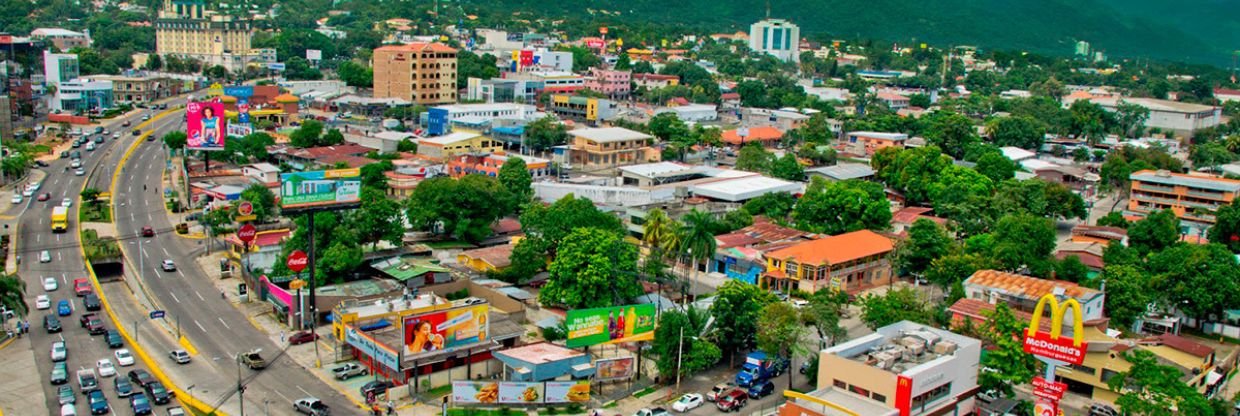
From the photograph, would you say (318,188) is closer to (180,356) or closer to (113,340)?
(180,356)

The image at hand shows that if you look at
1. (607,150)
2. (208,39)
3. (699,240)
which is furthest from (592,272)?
(208,39)

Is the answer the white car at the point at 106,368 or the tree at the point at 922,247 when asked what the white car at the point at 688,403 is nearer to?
the white car at the point at 106,368

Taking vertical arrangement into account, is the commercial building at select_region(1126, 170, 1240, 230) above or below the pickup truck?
above

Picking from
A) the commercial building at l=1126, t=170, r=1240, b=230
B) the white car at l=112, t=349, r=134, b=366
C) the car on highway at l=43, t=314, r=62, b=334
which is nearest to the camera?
the white car at l=112, t=349, r=134, b=366

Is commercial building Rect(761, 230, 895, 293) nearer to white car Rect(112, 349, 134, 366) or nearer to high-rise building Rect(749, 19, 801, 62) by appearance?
white car Rect(112, 349, 134, 366)

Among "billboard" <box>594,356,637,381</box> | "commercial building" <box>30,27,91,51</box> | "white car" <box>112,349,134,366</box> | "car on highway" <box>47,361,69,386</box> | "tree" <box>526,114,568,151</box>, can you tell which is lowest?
"car on highway" <box>47,361,69,386</box>

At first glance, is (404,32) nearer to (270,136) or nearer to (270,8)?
(270,8)

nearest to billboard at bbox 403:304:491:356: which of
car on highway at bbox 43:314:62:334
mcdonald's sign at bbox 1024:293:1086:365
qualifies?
car on highway at bbox 43:314:62:334
